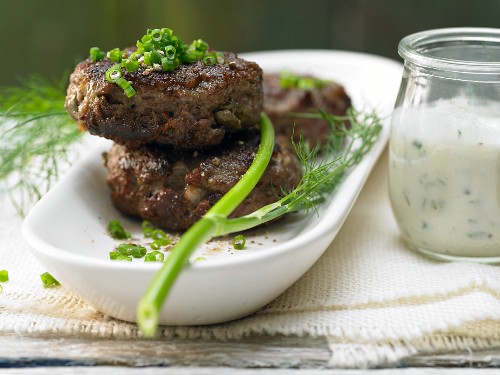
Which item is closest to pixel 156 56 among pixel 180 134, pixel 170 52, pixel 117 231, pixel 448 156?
pixel 170 52

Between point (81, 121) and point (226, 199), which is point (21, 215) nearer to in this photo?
point (81, 121)

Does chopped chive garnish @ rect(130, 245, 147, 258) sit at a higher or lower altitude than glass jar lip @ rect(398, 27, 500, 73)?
lower

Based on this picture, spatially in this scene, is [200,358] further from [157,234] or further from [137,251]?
[157,234]

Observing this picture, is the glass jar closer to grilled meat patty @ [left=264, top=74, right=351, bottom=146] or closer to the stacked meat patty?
the stacked meat patty

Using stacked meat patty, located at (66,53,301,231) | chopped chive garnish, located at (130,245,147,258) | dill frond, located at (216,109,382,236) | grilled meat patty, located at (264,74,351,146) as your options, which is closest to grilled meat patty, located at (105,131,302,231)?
stacked meat patty, located at (66,53,301,231)

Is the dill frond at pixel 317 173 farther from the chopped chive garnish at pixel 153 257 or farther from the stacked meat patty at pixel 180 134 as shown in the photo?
the chopped chive garnish at pixel 153 257

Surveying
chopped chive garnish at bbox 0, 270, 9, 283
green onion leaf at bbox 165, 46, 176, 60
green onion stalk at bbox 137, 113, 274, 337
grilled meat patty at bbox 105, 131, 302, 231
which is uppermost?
green onion leaf at bbox 165, 46, 176, 60
